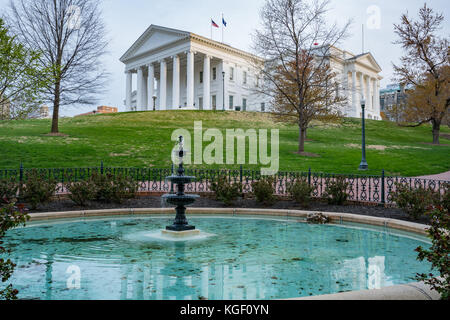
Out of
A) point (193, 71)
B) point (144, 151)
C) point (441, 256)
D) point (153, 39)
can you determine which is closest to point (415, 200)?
point (441, 256)

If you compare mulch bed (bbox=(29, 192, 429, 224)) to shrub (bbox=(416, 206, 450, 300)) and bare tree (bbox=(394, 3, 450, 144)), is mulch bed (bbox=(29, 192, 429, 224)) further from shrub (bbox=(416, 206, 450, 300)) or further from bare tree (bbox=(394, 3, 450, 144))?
bare tree (bbox=(394, 3, 450, 144))

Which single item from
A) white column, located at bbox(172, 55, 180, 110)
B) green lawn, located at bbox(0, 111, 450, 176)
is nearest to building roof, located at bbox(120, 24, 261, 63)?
white column, located at bbox(172, 55, 180, 110)

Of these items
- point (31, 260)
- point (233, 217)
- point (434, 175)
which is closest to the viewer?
point (31, 260)

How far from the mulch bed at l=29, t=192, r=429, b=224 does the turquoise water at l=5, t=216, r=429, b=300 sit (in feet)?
5.48

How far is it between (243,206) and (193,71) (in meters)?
53.9

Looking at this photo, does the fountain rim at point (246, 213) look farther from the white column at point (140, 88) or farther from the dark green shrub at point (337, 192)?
the white column at point (140, 88)

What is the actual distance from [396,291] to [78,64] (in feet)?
96.8

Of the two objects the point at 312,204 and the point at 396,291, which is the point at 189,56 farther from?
the point at 396,291

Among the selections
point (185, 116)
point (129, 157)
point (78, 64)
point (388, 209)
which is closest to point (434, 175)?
point (388, 209)

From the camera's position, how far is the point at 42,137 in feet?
88.5

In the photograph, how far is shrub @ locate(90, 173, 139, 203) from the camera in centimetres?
1261

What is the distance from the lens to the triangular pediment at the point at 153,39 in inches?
2233

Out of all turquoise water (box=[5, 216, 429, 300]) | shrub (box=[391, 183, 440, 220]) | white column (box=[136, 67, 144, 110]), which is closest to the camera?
turquoise water (box=[5, 216, 429, 300])

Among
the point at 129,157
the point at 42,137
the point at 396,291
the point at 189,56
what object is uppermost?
the point at 189,56
